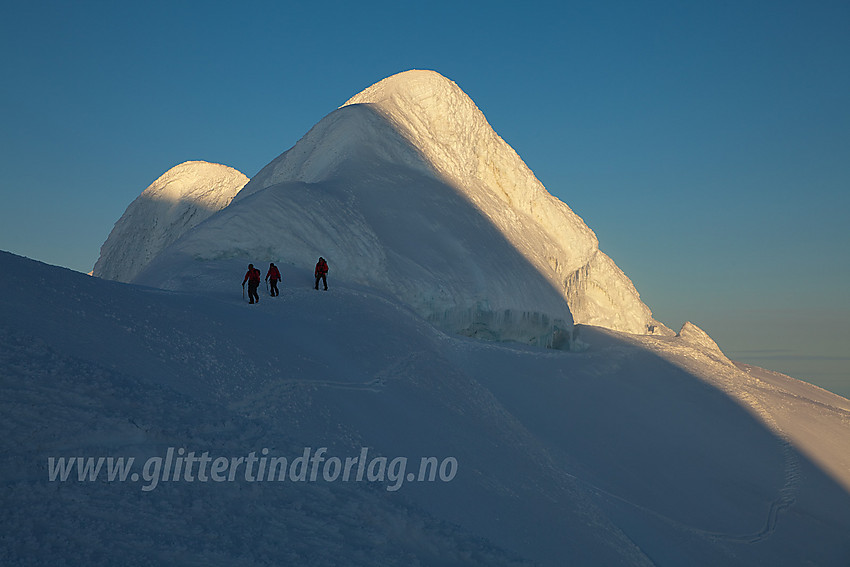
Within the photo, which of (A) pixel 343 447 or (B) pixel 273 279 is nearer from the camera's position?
(A) pixel 343 447

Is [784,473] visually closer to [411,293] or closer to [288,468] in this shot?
[411,293]

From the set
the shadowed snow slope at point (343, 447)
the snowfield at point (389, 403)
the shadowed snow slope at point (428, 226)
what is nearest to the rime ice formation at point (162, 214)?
the shadowed snow slope at point (428, 226)

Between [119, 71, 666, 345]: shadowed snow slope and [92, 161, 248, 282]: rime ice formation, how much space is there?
646 cm

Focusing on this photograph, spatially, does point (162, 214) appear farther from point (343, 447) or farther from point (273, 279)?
point (343, 447)

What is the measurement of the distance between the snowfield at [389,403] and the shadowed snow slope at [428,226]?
0.36 ft

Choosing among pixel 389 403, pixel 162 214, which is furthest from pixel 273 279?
pixel 162 214

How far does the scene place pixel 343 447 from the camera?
7.51 m

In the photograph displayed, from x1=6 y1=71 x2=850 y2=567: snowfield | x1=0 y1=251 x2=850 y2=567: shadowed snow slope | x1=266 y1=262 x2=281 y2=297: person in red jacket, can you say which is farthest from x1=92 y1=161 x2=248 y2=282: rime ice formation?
x1=266 y1=262 x2=281 y2=297: person in red jacket

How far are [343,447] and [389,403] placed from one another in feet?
7.28

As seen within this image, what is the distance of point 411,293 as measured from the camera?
1853cm

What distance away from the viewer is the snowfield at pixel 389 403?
521cm

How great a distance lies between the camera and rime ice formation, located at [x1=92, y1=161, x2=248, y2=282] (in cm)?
3231

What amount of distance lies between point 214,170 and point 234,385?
3056 centimetres

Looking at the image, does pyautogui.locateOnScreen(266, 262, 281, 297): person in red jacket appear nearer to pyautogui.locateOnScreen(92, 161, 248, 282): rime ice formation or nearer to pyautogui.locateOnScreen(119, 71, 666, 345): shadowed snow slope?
pyautogui.locateOnScreen(119, 71, 666, 345): shadowed snow slope
